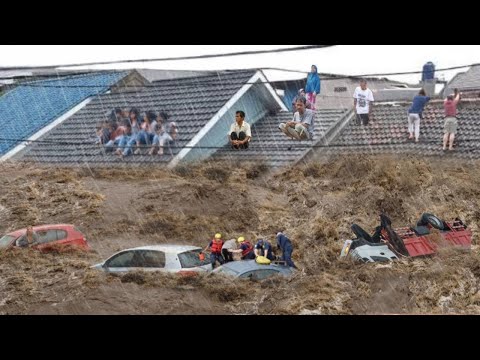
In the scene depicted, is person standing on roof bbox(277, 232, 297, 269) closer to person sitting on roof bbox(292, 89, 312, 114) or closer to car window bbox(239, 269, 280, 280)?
car window bbox(239, 269, 280, 280)

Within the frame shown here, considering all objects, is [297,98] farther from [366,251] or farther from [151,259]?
[151,259]

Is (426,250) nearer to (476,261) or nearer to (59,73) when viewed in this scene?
(476,261)

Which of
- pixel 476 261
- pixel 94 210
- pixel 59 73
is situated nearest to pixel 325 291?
pixel 476 261

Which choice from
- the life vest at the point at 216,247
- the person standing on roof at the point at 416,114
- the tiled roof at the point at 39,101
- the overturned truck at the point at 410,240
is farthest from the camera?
the tiled roof at the point at 39,101

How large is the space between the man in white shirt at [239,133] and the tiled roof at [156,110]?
295 millimetres

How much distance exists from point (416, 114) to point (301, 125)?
1354mm

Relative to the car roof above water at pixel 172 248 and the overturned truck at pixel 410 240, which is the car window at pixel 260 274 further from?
the overturned truck at pixel 410 240

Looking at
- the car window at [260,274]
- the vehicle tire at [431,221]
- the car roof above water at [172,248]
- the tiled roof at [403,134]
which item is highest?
the tiled roof at [403,134]

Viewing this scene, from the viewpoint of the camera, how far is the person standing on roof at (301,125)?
841 cm

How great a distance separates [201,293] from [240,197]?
1268 mm

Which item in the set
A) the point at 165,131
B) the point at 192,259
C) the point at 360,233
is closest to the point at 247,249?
the point at 192,259

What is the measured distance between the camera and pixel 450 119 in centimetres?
810

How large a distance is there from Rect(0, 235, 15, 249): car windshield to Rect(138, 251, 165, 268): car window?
1652mm

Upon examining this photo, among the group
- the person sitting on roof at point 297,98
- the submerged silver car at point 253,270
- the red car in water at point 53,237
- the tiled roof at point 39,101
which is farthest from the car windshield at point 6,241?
the person sitting on roof at point 297,98
